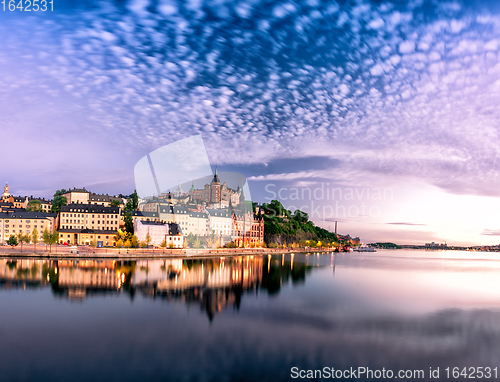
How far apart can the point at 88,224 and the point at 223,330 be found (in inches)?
2705

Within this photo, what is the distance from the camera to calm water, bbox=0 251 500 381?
44.4ft

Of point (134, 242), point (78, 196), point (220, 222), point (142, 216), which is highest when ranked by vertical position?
point (78, 196)

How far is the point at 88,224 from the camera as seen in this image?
255 feet

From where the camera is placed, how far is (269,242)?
114250 mm

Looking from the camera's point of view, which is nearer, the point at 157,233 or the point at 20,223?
the point at 20,223

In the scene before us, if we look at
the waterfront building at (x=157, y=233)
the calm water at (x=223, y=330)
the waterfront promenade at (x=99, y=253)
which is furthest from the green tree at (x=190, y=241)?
the calm water at (x=223, y=330)

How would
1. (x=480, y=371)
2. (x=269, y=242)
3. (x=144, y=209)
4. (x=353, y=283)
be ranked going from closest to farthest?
(x=480, y=371)
(x=353, y=283)
(x=144, y=209)
(x=269, y=242)

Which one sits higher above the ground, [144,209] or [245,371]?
[144,209]

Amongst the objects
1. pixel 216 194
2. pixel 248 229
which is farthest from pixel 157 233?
pixel 216 194

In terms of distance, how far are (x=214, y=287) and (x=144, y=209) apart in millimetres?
74260

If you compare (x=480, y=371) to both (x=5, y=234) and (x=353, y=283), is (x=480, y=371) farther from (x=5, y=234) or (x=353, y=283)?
(x=5, y=234)

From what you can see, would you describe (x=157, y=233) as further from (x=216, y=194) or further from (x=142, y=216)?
(x=216, y=194)

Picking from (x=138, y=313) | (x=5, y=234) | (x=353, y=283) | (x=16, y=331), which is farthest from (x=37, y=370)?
(x=5, y=234)

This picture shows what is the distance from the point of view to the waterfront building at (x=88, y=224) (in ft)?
242
